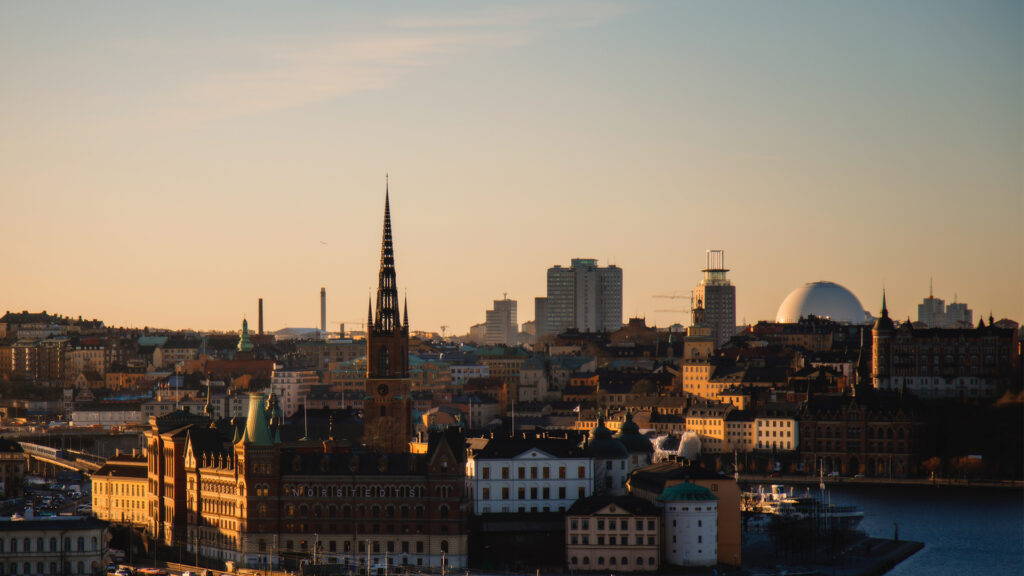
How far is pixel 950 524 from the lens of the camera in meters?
103

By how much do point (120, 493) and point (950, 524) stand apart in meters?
45.6

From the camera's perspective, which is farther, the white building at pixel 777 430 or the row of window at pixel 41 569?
the white building at pixel 777 430

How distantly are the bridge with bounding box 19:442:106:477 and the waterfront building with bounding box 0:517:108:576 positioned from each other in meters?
56.0

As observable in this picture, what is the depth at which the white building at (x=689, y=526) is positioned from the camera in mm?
82750

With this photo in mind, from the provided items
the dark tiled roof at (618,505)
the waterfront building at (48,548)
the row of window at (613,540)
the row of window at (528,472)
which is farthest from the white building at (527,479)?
the waterfront building at (48,548)

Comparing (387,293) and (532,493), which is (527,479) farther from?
(387,293)

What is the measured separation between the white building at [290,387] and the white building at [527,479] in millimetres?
83131

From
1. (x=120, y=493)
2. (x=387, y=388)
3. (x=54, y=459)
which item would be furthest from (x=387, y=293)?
(x=54, y=459)

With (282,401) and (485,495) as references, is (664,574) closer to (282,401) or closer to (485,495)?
(485,495)

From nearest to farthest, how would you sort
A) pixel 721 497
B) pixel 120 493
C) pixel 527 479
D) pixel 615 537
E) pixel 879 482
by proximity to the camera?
1. pixel 615 537
2. pixel 721 497
3. pixel 527 479
4. pixel 120 493
5. pixel 879 482

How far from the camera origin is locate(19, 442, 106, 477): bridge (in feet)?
441

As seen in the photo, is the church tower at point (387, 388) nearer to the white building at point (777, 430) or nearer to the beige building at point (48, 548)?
the beige building at point (48, 548)

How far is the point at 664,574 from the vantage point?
265 ft

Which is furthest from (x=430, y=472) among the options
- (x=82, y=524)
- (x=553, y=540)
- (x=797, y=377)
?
(x=797, y=377)
